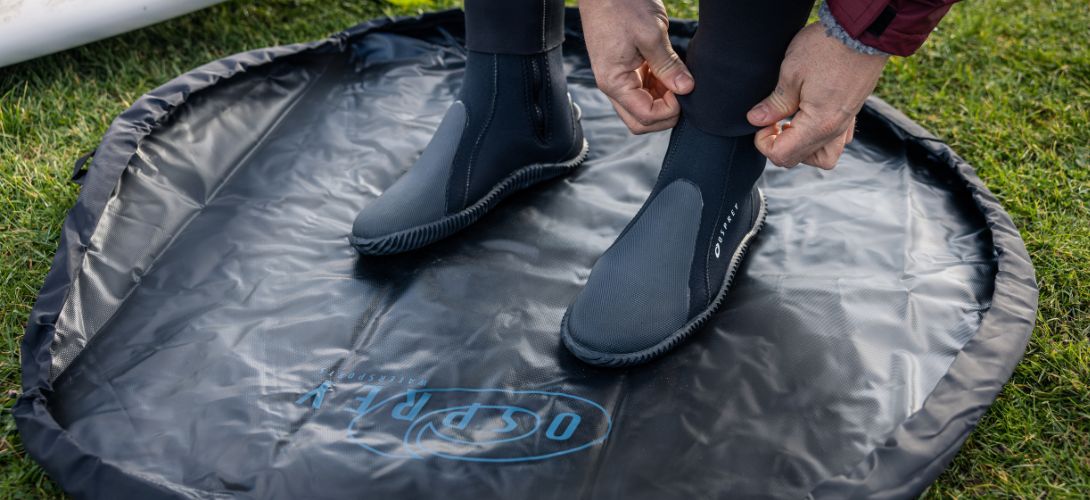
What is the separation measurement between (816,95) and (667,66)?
0.21 meters

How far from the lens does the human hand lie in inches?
36.6

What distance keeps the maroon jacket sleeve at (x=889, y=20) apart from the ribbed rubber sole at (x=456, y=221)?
0.65 metres

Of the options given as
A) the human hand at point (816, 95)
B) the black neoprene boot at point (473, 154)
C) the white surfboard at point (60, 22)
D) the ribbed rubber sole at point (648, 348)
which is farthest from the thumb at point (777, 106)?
the white surfboard at point (60, 22)

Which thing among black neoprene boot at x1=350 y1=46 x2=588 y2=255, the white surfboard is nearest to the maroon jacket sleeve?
black neoprene boot at x1=350 y1=46 x2=588 y2=255

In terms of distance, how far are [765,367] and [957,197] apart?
0.56 meters

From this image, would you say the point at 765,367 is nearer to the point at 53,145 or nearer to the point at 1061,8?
the point at 53,145

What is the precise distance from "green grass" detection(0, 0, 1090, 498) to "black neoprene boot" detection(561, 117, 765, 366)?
15.5 inches

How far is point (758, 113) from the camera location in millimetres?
1037

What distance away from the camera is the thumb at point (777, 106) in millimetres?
1005

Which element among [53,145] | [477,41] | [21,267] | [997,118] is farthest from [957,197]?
[53,145]

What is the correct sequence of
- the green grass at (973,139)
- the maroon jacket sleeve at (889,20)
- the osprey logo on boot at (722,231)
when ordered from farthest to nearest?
the osprey logo on boot at (722,231) → the green grass at (973,139) → the maroon jacket sleeve at (889,20)

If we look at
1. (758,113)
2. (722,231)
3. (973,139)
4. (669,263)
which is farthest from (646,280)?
(973,139)

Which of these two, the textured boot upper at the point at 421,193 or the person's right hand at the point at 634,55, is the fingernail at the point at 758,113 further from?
the textured boot upper at the point at 421,193

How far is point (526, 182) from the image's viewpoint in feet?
4.77
